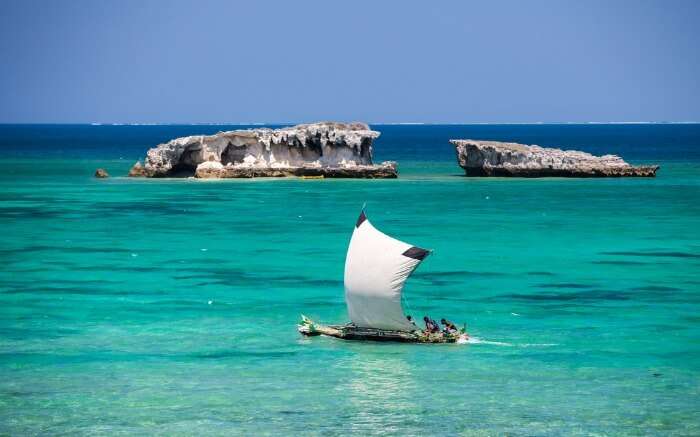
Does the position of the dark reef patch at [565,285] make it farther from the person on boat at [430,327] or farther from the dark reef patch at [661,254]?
the person on boat at [430,327]

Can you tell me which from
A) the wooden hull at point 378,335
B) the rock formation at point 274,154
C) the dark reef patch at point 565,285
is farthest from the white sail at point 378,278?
the rock formation at point 274,154

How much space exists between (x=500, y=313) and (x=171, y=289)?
13.8 m

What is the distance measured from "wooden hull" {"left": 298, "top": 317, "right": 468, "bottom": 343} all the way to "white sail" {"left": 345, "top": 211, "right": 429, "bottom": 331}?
0.23m

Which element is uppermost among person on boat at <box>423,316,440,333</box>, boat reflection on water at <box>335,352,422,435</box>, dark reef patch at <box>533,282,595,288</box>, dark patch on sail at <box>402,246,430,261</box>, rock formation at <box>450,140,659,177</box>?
dark patch on sail at <box>402,246,430,261</box>

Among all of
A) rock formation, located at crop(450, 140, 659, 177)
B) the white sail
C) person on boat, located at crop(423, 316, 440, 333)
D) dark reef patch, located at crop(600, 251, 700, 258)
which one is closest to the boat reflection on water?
the white sail

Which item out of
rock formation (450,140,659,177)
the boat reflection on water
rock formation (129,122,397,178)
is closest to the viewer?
the boat reflection on water

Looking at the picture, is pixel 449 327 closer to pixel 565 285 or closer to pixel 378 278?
pixel 378 278

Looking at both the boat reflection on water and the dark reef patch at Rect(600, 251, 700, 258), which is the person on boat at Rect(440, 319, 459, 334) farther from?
the dark reef patch at Rect(600, 251, 700, 258)

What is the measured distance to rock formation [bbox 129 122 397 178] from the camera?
11600 cm

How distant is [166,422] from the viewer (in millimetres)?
32062

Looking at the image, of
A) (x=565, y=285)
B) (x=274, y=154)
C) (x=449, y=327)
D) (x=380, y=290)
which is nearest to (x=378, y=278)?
(x=380, y=290)

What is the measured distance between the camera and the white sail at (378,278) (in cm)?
3956

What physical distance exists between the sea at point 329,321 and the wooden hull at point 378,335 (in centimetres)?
27

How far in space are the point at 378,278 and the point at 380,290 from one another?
0.56 meters
